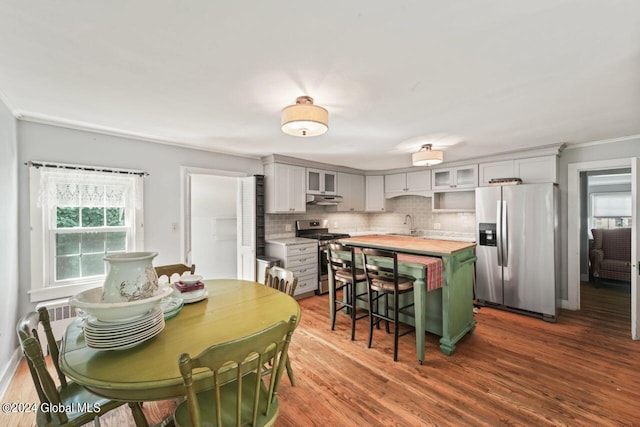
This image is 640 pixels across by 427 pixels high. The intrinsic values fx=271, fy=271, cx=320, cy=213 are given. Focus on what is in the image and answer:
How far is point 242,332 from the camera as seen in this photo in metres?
1.50

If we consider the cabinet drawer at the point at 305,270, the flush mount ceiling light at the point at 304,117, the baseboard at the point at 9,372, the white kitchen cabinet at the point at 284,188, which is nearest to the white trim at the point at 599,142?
the flush mount ceiling light at the point at 304,117

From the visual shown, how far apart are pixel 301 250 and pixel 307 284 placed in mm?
590

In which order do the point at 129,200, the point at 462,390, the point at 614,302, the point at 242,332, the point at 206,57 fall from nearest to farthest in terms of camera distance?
the point at 242,332 → the point at 206,57 → the point at 462,390 → the point at 129,200 → the point at 614,302

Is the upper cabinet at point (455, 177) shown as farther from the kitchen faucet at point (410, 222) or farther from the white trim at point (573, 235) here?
the white trim at point (573, 235)

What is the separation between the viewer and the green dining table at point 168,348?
108 cm

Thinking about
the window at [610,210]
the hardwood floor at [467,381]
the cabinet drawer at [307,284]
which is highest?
the window at [610,210]

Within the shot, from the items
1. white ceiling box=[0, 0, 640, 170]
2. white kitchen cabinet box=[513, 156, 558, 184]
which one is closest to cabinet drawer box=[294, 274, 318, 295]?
white ceiling box=[0, 0, 640, 170]

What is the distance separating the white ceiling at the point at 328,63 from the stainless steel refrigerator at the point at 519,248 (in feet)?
3.35

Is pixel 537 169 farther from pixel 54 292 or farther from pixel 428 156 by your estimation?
pixel 54 292

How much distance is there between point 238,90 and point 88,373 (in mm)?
1879

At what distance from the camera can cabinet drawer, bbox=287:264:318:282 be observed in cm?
434

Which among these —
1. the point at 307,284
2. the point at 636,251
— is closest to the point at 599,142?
the point at 636,251

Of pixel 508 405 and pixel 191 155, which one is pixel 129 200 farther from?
pixel 508 405

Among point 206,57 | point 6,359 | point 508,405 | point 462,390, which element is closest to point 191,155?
point 206,57
